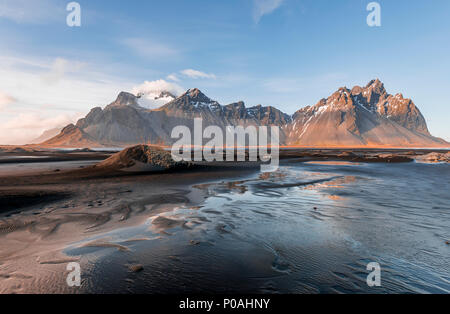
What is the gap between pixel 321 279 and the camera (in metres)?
4.12

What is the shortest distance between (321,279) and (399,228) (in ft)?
15.8

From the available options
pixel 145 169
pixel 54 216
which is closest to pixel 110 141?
pixel 145 169

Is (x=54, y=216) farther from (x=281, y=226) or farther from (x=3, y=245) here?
(x=281, y=226)

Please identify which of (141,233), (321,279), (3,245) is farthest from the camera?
(141,233)

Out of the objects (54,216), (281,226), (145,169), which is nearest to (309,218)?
(281,226)

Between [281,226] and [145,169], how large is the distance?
56.7 ft

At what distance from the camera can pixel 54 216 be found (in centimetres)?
775

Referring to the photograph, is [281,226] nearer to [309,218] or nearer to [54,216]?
[309,218]

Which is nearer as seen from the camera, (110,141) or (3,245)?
(3,245)

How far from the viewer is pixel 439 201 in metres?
11.1
